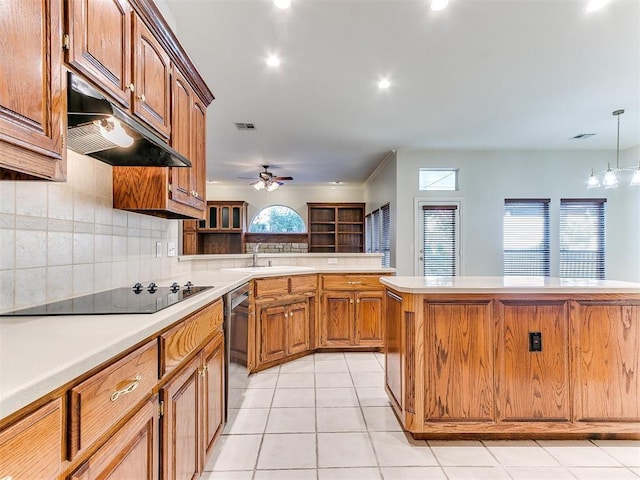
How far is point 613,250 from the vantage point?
5.14m

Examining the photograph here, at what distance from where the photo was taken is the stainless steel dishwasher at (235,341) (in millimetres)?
1967

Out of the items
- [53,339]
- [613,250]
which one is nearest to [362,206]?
[613,250]

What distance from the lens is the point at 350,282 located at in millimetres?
3529

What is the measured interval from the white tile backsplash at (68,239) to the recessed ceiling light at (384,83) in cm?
243

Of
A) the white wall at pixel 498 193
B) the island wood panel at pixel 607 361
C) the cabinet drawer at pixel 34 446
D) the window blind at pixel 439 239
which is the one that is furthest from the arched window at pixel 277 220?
the cabinet drawer at pixel 34 446

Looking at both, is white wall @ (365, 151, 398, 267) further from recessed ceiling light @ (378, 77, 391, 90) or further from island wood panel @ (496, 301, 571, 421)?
island wood panel @ (496, 301, 571, 421)

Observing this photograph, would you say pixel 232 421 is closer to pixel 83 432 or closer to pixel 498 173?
pixel 83 432

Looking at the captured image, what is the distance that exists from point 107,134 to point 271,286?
6.30ft

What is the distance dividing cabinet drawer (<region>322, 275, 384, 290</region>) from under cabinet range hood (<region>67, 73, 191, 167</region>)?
85.1 inches

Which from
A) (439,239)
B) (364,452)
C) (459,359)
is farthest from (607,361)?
(439,239)

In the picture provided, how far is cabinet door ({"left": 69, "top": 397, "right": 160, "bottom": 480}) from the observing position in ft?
2.50

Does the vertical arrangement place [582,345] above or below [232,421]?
above

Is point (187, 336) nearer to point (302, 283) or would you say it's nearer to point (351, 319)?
point (302, 283)

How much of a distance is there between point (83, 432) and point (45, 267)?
3.04 ft
